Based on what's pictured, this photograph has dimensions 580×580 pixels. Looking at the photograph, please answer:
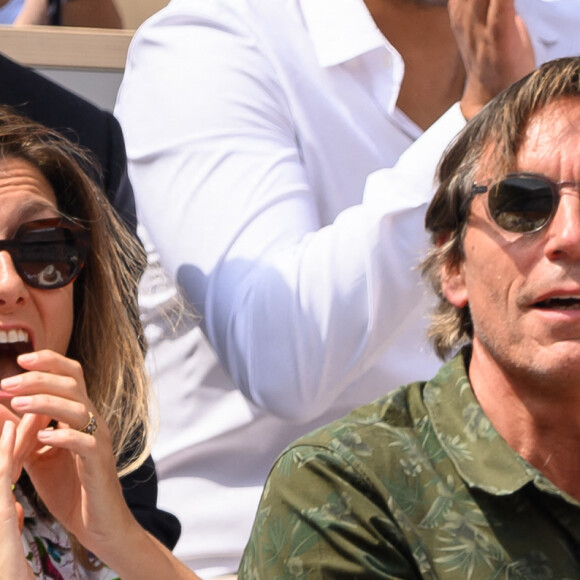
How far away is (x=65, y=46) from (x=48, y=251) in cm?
62

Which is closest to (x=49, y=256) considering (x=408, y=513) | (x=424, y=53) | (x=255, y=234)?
(x=255, y=234)

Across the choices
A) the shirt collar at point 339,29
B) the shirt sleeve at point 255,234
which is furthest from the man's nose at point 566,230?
the shirt collar at point 339,29

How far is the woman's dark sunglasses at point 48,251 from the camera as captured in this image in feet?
5.29

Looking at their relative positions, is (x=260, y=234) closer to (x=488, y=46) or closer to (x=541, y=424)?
(x=488, y=46)

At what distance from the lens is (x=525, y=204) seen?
156 cm

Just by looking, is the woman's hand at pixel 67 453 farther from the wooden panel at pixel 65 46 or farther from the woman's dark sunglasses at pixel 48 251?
the wooden panel at pixel 65 46

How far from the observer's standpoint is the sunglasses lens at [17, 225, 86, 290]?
5.31ft

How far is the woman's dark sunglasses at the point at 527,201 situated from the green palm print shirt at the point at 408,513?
30 centimetres

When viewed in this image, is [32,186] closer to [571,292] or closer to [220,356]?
[220,356]

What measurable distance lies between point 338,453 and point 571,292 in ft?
1.24

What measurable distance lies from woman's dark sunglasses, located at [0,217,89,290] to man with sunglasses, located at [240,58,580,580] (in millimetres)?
456

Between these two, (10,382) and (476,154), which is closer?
(10,382)

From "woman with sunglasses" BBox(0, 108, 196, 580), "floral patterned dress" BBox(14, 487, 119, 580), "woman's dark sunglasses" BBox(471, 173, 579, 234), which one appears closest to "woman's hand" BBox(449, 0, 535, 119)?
"woman's dark sunglasses" BBox(471, 173, 579, 234)

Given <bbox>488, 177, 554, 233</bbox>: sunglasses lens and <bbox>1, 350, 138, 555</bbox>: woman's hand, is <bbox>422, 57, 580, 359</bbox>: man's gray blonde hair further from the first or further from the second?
<bbox>1, 350, 138, 555</bbox>: woman's hand
